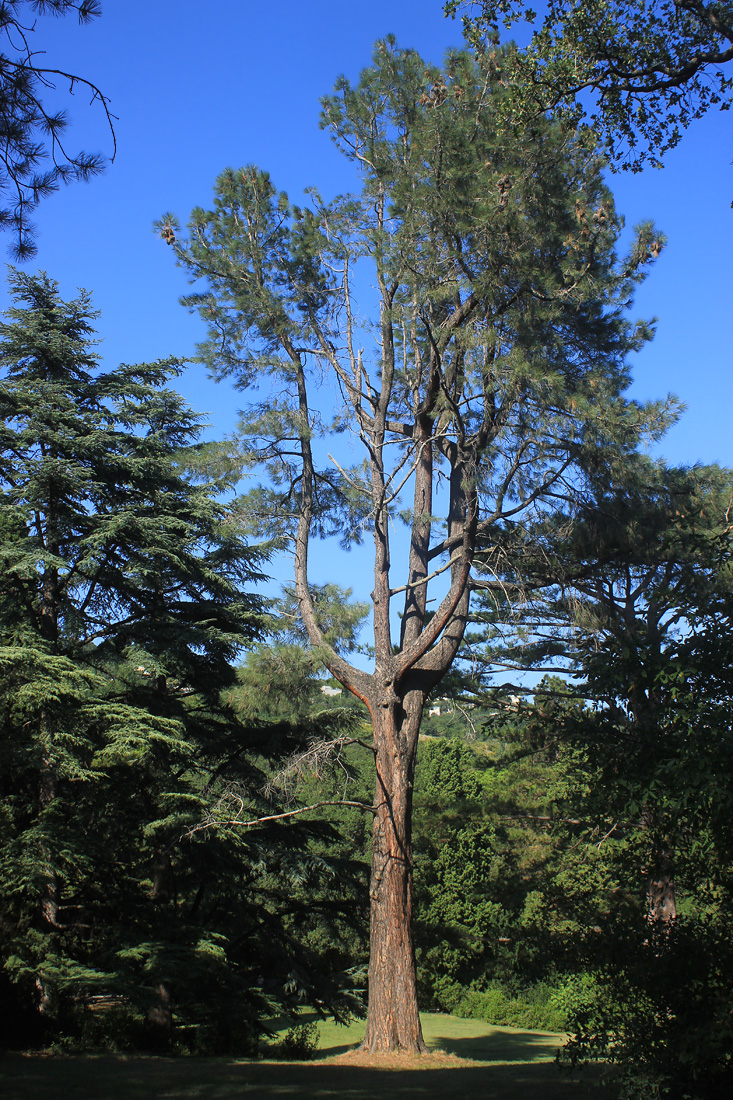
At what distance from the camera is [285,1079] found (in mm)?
8141

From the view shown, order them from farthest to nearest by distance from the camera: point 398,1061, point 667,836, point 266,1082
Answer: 1. point 398,1061
2. point 266,1082
3. point 667,836

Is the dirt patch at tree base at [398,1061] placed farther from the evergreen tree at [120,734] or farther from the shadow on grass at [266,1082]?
the evergreen tree at [120,734]

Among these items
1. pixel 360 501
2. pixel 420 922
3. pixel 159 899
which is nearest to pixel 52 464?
pixel 360 501

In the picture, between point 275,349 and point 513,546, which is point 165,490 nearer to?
point 275,349

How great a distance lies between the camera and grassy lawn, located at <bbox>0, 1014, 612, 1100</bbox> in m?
6.74

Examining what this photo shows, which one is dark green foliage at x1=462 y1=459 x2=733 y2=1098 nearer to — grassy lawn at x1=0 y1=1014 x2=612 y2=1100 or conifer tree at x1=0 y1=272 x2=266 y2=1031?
grassy lawn at x1=0 y1=1014 x2=612 y2=1100

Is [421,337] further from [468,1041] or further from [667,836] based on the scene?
[468,1041]

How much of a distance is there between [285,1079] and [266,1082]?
1.14ft

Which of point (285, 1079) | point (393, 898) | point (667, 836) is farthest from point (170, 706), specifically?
point (667, 836)

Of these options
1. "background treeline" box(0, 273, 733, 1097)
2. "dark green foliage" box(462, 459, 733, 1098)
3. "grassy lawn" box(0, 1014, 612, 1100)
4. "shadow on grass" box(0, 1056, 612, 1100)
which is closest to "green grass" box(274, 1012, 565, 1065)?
"background treeline" box(0, 273, 733, 1097)

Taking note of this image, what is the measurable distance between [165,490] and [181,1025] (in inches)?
357

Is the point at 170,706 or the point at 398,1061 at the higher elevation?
the point at 170,706

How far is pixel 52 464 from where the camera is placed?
12555 millimetres

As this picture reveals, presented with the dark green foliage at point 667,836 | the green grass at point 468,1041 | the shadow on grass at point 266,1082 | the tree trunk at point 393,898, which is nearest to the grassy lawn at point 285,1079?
the shadow on grass at point 266,1082
